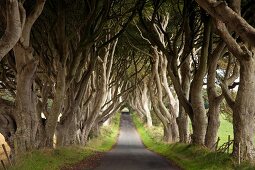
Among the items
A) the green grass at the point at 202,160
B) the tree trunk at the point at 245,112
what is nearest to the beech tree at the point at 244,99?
the tree trunk at the point at 245,112

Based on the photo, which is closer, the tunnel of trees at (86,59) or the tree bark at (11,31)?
the tree bark at (11,31)

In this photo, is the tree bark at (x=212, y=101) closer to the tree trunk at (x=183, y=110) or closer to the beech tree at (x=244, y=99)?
the beech tree at (x=244, y=99)

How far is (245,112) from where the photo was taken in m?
14.6

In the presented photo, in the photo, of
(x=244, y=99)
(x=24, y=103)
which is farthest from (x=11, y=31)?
(x=244, y=99)

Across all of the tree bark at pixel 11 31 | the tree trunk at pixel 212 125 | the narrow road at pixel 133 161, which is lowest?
the narrow road at pixel 133 161

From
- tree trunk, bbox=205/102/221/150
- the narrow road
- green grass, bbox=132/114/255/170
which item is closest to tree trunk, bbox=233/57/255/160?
green grass, bbox=132/114/255/170

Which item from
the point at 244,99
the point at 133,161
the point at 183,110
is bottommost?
the point at 133,161

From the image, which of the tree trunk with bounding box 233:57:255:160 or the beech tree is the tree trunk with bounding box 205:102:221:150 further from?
the tree trunk with bounding box 233:57:255:160

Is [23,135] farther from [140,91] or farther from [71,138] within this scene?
[140,91]

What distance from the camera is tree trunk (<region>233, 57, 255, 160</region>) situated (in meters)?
14.5

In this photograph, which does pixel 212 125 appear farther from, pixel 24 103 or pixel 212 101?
pixel 24 103

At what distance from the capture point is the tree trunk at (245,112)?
1453 centimetres

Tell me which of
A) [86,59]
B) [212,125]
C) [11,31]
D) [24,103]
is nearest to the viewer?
[11,31]

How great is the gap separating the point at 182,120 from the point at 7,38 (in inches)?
666
